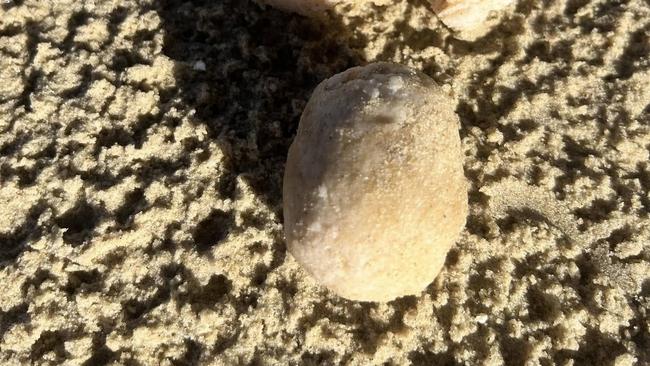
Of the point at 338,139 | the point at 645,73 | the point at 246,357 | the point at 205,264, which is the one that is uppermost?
the point at 338,139

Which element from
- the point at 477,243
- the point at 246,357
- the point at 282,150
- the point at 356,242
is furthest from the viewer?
the point at 282,150

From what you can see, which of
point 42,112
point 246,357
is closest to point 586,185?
point 246,357

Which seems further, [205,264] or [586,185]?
[586,185]

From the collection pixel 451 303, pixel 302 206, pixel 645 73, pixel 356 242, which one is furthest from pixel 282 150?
pixel 645 73

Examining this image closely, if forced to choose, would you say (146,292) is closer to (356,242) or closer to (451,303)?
(356,242)

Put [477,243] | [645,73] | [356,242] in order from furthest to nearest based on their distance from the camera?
1. [645,73]
2. [477,243]
3. [356,242]

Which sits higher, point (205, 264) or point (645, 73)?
point (645, 73)

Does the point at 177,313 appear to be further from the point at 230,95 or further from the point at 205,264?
the point at 230,95
